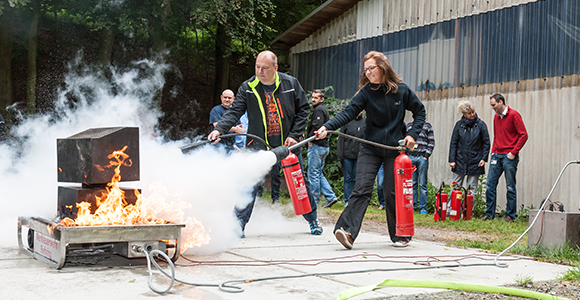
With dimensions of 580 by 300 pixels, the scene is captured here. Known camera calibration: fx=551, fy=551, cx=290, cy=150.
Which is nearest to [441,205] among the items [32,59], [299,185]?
[299,185]

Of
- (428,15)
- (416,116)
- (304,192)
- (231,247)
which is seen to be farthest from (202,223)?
(428,15)

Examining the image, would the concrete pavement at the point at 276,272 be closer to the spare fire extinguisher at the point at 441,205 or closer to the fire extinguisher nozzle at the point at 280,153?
the fire extinguisher nozzle at the point at 280,153

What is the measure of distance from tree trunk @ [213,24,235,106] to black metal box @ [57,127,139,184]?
13.9 metres

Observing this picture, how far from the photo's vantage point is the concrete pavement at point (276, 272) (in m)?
3.51

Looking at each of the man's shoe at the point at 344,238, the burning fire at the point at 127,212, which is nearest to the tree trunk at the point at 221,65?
the man's shoe at the point at 344,238

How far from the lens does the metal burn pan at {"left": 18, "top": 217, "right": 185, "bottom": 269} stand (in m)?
4.09

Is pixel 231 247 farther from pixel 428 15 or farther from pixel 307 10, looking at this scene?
pixel 307 10

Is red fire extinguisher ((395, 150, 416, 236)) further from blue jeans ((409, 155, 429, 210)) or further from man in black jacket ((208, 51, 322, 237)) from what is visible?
blue jeans ((409, 155, 429, 210))

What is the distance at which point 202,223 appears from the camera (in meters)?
5.25

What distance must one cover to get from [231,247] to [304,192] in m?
1.07

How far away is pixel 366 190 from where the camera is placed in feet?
19.2

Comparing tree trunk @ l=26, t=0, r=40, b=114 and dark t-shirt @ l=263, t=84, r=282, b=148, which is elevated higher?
tree trunk @ l=26, t=0, r=40, b=114

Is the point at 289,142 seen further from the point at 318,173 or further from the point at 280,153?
the point at 318,173

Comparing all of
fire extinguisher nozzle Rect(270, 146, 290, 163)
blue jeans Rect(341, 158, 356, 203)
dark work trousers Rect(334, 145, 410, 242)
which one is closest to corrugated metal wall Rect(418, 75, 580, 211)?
blue jeans Rect(341, 158, 356, 203)
